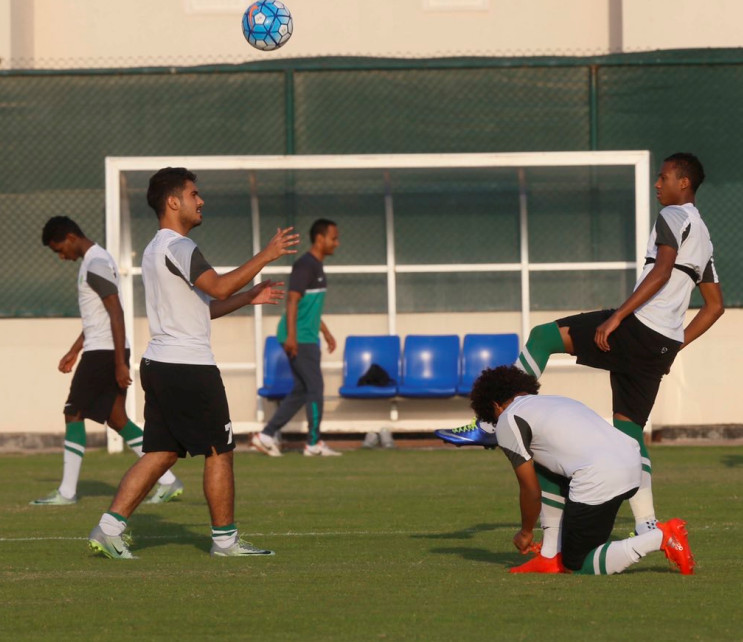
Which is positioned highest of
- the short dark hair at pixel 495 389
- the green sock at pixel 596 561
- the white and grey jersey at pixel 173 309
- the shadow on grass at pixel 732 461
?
the white and grey jersey at pixel 173 309

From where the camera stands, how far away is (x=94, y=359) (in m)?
10.8

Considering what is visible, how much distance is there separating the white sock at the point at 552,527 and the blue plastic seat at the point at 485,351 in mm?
8645

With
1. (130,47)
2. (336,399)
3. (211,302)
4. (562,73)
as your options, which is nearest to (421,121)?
(562,73)

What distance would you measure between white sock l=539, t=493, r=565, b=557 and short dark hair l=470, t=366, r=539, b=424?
493 millimetres

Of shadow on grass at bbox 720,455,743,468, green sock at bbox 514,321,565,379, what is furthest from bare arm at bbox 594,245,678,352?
shadow on grass at bbox 720,455,743,468

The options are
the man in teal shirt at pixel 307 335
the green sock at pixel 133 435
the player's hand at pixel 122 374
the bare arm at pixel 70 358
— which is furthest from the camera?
the man in teal shirt at pixel 307 335

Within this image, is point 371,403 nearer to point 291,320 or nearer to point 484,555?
point 291,320

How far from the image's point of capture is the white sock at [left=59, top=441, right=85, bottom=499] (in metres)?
10.8

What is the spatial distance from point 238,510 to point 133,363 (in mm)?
5803

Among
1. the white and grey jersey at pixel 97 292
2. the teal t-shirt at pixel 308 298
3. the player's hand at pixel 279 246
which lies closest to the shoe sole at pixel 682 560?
the player's hand at pixel 279 246

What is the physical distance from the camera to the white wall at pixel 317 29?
18.4m

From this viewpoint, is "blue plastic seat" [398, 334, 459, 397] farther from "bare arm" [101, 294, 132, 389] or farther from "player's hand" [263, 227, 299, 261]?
"player's hand" [263, 227, 299, 261]

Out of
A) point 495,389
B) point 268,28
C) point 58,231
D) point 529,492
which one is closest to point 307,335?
point 268,28

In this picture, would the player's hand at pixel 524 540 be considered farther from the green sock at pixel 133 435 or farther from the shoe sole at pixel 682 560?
the green sock at pixel 133 435
